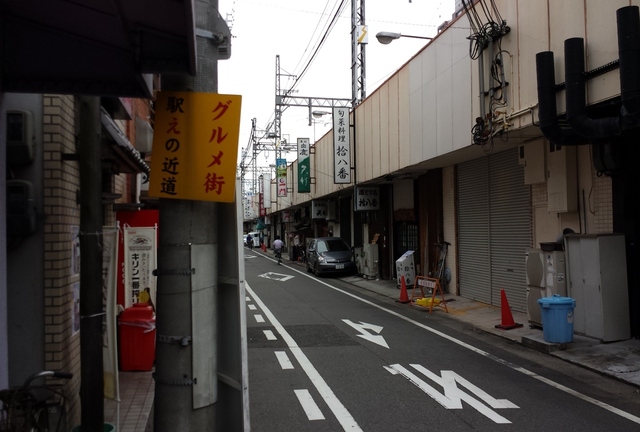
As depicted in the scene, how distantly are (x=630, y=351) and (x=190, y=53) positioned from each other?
8938 millimetres

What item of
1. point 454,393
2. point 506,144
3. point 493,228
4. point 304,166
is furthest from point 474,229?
point 304,166

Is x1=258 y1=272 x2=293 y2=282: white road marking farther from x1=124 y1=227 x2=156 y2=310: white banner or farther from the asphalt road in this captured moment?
x1=124 y1=227 x2=156 y2=310: white banner

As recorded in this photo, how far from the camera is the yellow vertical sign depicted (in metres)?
3.11

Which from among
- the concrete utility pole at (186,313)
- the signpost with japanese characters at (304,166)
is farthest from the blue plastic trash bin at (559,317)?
the signpost with japanese characters at (304,166)

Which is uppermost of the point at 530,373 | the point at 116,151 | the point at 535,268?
the point at 116,151

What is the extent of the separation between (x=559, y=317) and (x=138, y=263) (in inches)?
287

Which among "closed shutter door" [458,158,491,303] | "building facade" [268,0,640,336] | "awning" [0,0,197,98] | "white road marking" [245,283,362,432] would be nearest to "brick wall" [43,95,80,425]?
"awning" [0,0,197,98]

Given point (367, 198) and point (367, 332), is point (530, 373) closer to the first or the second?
point (367, 332)

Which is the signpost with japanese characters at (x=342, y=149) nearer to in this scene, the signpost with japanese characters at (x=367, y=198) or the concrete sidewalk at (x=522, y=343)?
the signpost with japanese characters at (x=367, y=198)

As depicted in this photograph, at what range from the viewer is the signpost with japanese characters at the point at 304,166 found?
32594 millimetres

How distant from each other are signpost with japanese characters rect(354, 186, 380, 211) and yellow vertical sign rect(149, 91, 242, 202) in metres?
20.1

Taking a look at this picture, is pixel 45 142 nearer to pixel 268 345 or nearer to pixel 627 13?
pixel 268 345

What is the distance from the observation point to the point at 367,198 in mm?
23297

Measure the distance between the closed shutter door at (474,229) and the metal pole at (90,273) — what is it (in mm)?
12319
